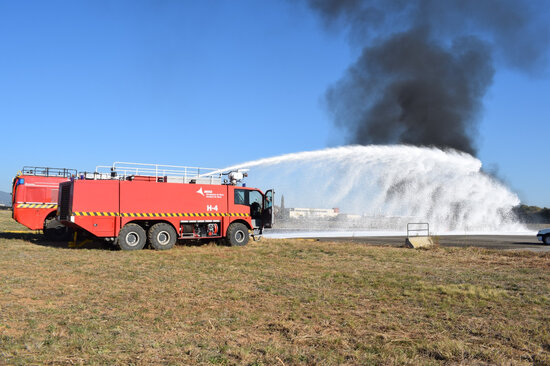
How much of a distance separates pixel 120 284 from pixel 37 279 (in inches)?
86.7

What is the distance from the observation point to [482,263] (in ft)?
51.3

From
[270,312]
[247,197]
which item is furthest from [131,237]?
[270,312]

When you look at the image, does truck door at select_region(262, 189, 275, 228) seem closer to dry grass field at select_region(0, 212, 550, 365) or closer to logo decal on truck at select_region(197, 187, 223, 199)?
logo decal on truck at select_region(197, 187, 223, 199)

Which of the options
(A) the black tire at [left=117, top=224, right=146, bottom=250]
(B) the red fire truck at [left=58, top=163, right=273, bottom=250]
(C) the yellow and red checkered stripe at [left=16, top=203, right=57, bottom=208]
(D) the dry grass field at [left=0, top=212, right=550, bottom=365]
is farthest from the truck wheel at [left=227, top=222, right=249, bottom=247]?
(C) the yellow and red checkered stripe at [left=16, top=203, right=57, bottom=208]

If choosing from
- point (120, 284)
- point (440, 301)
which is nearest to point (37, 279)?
point (120, 284)

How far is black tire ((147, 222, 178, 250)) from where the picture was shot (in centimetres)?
1917

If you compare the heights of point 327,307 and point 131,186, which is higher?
point 131,186

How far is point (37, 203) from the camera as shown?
902 inches

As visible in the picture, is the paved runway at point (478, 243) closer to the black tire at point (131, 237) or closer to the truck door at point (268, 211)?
the truck door at point (268, 211)

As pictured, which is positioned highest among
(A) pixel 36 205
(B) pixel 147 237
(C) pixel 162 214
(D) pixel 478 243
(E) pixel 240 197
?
(E) pixel 240 197

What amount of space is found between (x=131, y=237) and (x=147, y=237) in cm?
94

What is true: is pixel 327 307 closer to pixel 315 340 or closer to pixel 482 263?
pixel 315 340

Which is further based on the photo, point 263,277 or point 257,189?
point 257,189

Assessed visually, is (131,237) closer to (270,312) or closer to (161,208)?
(161,208)
